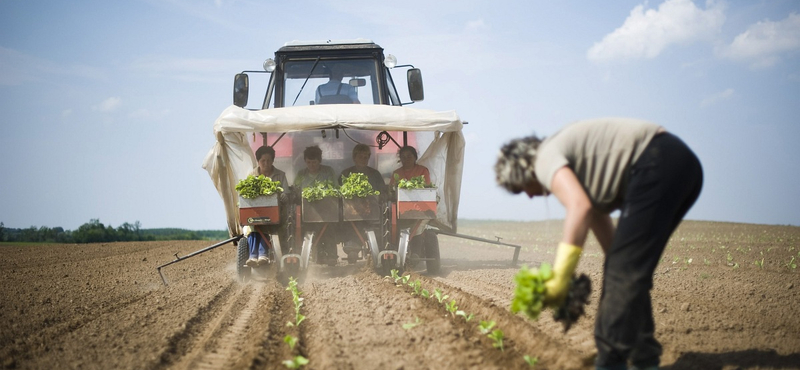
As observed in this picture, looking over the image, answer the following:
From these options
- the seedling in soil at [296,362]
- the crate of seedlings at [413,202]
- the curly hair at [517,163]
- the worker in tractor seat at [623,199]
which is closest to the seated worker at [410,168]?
the crate of seedlings at [413,202]

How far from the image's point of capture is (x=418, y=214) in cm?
879

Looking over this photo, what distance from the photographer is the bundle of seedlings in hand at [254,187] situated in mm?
8133

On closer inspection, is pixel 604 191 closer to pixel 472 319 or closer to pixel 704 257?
pixel 472 319

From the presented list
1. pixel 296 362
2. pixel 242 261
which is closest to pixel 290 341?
pixel 296 362

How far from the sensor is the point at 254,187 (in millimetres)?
8180

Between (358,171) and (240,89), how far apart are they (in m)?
2.42

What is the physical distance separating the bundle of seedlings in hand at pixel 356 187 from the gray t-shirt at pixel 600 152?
5.60 meters

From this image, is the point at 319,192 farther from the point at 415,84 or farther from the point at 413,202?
the point at 415,84

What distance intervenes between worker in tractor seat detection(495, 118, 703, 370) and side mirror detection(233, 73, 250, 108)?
7.70m

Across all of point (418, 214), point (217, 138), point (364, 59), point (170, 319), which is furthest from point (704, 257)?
point (170, 319)

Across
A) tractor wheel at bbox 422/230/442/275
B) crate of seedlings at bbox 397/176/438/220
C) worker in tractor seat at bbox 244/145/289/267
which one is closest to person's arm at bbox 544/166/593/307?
crate of seedlings at bbox 397/176/438/220

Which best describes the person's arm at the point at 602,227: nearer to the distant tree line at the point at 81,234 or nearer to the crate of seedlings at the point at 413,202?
the crate of seedlings at the point at 413,202

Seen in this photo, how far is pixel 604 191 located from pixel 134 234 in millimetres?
23131

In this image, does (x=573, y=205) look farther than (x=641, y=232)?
No
